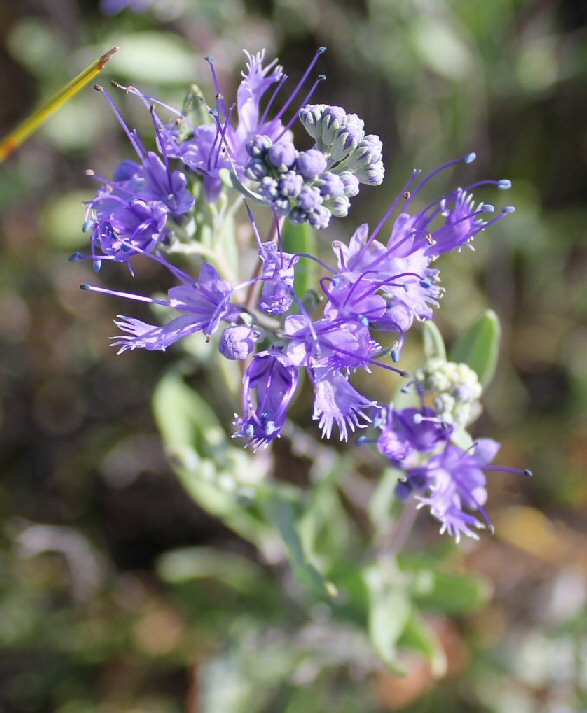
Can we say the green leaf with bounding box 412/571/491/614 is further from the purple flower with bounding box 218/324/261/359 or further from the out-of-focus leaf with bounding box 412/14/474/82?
the out-of-focus leaf with bounding box 412/14/474/82

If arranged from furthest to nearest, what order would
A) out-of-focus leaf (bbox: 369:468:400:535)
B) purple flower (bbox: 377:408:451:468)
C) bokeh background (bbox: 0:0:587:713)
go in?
bokeh background (bbox: 0:0:587:713), out-of-focus leaf (bbox: 369:468:400:535), purple flower (bbox: 377:408:451:468)

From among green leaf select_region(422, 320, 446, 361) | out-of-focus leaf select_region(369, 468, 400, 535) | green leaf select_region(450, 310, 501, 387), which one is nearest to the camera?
green leaf select_region(422, 320, 446, 361)

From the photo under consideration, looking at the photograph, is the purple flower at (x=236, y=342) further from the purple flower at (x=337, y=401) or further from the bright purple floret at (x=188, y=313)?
the purple flower at (x=337, y=401)

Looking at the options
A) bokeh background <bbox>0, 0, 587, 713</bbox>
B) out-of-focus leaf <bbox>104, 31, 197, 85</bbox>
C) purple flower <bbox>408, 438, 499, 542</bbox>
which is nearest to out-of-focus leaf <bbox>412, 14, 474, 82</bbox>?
bokeh background <bbox>0, 0, 587, 713</bbox>

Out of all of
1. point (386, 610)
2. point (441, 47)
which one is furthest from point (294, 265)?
point (441, 47)

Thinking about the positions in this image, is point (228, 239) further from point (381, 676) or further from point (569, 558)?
point (569, 558)

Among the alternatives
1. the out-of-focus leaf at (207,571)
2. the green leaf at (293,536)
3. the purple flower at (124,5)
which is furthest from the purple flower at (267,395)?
the purple flower at (124,5)

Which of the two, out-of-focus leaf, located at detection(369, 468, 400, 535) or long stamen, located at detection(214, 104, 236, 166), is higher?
long stamen, located at detection(214, 104, 236, 166)
